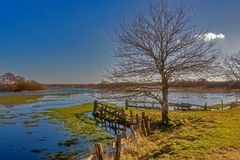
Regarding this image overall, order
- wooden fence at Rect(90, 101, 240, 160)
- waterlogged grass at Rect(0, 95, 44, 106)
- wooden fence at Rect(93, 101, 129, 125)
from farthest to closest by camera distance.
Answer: waterlogged grass at Rect(0, 95, 44, 106) → wooden fence at Rect(93, 101, 129, 125) → wooden fence at Rect(90, 101, 240, 160)

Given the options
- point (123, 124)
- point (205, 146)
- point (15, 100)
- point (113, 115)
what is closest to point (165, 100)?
point (123, 124)

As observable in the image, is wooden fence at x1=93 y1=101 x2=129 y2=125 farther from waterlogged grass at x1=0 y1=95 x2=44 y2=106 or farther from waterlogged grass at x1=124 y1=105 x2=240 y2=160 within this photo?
waterlogged grass at x1=0 y1=95 x2=44 y2=106

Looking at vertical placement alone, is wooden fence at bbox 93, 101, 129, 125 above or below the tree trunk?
below

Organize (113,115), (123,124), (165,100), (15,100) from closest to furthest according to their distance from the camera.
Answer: (165,100), (123,124), (113,115), (15,100)

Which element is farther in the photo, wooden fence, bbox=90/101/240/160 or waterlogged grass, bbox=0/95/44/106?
waterlogged grass, bbox=0/95/44/106

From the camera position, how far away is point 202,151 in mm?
11859

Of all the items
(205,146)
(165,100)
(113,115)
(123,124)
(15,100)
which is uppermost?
(165,100)

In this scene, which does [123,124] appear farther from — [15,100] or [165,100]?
[15,100]

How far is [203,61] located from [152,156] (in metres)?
10.3

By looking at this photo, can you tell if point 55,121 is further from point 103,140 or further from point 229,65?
point 229,65

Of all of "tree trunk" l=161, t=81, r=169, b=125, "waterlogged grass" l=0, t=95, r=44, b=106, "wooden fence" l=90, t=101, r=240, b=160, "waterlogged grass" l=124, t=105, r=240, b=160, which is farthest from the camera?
"waterlogged grass" l=0, t=95, r=44, b=106

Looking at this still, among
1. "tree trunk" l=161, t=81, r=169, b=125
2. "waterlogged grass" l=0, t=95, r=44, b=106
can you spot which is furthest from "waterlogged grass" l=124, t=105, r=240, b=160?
"waterlogged grass" l=0, t=95, r=44, b=106

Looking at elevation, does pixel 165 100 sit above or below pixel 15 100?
above

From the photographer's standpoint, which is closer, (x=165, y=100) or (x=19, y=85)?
(x=165, y=100)
